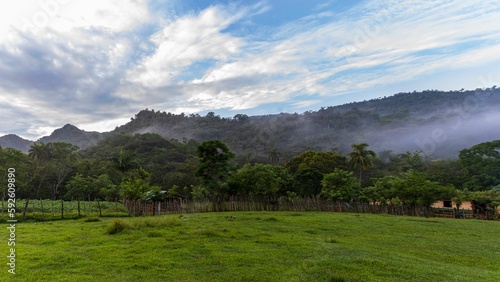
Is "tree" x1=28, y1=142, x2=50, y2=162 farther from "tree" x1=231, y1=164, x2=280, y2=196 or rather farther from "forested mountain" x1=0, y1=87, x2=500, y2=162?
"forested mountain" x1=0, y1=87, x2=500, y2=162

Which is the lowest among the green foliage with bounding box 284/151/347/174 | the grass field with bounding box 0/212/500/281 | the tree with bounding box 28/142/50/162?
the grass field with bounding box 0/212/500/281

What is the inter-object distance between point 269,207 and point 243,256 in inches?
804

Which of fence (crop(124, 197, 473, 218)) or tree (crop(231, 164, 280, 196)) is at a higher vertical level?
tree (crop(231, 164, 280, 196))

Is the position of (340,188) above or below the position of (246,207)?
above

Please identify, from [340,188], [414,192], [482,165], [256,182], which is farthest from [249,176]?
[482,165]

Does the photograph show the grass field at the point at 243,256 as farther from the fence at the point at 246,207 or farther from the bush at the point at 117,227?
the fence at the point at 246,207

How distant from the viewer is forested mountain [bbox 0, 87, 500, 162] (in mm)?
111562

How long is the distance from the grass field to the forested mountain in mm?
88104

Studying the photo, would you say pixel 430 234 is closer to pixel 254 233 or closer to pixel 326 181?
pixel 254 233

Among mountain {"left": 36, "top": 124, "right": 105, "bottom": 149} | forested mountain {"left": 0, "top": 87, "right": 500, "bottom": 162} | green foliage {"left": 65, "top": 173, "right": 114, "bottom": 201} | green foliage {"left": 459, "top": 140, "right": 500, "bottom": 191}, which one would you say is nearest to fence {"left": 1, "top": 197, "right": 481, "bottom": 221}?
green foliage {"left": 65, "top": 173, "right": 114, "bottom": 201}

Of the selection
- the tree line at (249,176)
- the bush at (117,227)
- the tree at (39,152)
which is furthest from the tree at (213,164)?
the tree at (39,152)

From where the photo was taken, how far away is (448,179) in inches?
1724

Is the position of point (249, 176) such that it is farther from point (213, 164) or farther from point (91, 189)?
point (91, 189)

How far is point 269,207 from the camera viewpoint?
28969mm
